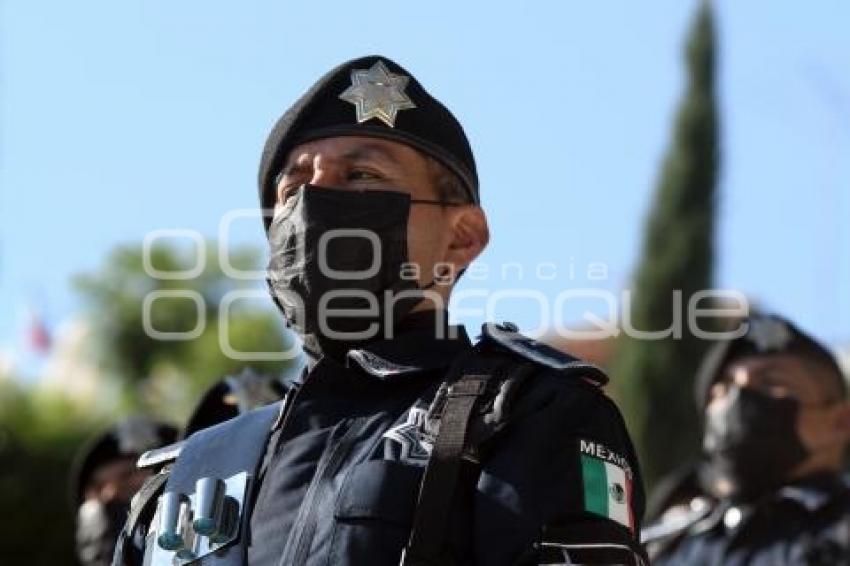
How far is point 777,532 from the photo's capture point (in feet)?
27.8

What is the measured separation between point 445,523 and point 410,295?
71cm

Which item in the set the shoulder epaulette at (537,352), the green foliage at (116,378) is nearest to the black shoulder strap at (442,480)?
the shoulder epaulette at (537,352)

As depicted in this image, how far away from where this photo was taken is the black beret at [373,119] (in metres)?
4.59

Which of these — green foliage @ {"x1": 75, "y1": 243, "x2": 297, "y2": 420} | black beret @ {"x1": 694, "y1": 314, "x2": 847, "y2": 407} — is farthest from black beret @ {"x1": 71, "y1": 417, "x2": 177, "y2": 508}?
green foliage @ {"x1": 75, "y1": 243, "x2": 297, "y2": 420}

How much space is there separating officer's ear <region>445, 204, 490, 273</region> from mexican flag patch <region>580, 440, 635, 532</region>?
2.31 feet

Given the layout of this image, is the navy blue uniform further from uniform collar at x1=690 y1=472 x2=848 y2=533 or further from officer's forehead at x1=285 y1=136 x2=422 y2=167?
uniform collar at x1=690 y1=472 x2=848 y2=533

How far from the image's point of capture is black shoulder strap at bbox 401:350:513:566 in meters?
3.90

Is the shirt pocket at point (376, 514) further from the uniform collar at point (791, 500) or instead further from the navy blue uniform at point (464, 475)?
the uniform collar at point (791, 500)

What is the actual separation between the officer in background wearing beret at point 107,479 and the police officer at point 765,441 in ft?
7.34

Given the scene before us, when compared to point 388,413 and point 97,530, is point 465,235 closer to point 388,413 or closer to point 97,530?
point 388,413

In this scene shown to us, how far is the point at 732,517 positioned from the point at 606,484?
4.84 metres

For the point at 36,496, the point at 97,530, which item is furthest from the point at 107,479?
the point at 36,496

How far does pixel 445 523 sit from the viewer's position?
392cm

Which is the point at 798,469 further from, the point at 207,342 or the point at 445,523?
the point at 207,342
